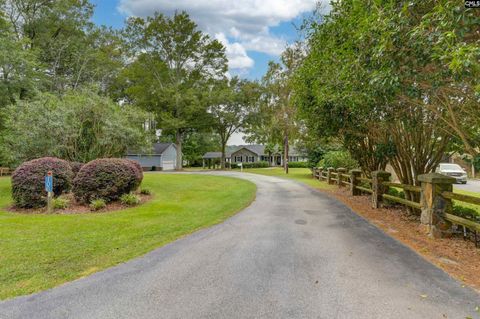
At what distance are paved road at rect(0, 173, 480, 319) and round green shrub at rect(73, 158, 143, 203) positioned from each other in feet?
17.5

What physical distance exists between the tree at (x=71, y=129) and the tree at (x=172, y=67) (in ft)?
64.4

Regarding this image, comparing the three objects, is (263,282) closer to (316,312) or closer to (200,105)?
(316,312)

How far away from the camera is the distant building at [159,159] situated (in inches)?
1510

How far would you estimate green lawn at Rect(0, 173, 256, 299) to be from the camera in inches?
164

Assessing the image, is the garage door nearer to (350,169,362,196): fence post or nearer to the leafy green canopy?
(350,169,362,196): fence post

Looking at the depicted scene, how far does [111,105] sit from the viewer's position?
14297 mm

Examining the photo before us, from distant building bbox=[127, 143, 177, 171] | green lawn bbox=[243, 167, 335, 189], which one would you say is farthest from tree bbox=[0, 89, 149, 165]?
distant building bbox=[127, 143, 177, 171]

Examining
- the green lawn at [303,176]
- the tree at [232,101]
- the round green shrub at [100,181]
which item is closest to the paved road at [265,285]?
the round green shrub at [100,181]

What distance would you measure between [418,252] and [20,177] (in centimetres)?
1156

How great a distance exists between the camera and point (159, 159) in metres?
39.1

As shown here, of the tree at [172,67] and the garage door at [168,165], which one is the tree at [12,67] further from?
the garage door at [168,165]

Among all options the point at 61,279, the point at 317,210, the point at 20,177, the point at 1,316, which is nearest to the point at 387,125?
the point at 317,210

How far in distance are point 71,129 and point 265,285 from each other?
12443 mm


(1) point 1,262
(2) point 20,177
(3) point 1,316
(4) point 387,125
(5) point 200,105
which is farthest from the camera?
(5) point 200,105
